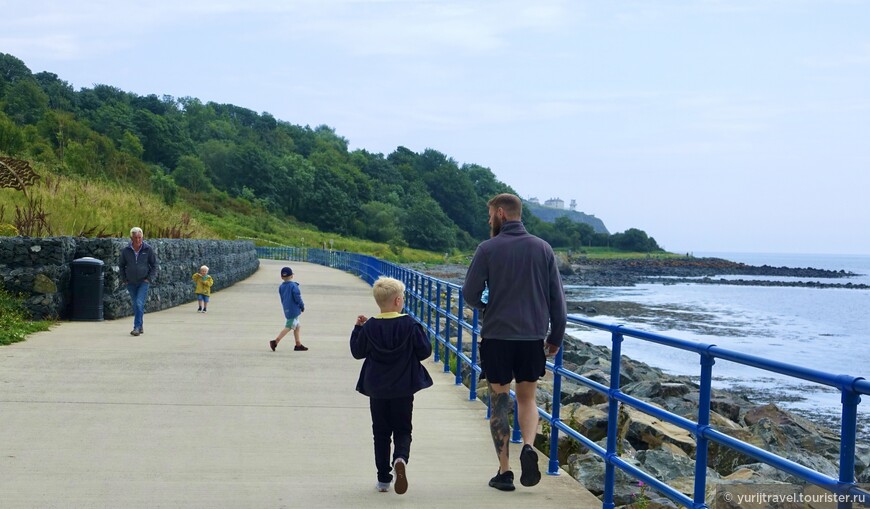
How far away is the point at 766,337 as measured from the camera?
1633 inches

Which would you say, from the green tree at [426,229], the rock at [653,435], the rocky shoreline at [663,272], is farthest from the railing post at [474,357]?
the green tree at [426,229]

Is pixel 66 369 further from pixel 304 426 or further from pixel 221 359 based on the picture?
pixel 304 426

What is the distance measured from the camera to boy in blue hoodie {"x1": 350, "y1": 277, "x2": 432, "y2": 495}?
6.22 metres

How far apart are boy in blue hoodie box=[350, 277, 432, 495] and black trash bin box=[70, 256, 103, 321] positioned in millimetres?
11295

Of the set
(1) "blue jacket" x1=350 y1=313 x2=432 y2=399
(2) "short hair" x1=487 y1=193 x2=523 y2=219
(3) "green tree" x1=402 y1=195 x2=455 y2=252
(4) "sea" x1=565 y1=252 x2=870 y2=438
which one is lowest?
(4) "sea" x1=565 y1=252 x2=870 y2=438

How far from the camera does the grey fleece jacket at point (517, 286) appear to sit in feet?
20.0

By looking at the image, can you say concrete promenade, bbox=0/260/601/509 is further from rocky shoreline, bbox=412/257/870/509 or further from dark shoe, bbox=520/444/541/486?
rocky shoreline, bbox=412/257/870/509

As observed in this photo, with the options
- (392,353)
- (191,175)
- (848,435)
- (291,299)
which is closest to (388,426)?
(392,353)

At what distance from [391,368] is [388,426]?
40cm

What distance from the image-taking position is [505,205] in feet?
20.9

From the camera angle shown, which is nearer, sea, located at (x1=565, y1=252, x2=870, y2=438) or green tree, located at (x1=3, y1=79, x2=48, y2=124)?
sea, located at (x1=565, y1=252, x2=870, y2=438)

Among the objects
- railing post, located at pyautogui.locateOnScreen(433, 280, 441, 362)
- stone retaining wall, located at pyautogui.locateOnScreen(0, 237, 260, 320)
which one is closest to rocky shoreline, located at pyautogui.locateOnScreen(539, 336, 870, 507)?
railing post, located at pyautogui.locateOnScreen(433, 280, 441, 362)

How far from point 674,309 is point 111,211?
135 ft

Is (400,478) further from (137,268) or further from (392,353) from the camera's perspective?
(137,268)
